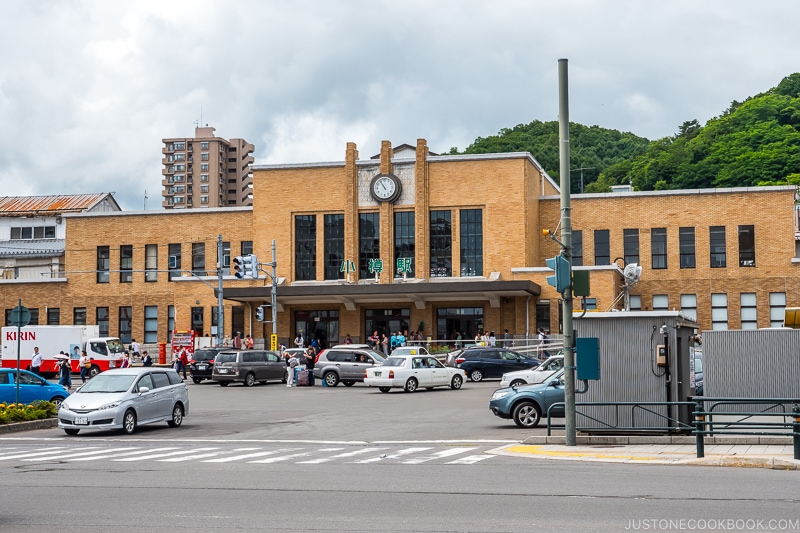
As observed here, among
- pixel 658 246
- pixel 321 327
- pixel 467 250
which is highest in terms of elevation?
pixel 658 246

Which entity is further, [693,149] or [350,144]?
[693,149]

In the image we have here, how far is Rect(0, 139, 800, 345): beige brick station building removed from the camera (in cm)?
5847

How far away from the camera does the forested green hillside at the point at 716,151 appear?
94.5 metres

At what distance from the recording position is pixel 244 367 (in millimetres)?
44594

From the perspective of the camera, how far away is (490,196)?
59.2 metres

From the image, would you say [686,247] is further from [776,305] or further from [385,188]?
[385,188]

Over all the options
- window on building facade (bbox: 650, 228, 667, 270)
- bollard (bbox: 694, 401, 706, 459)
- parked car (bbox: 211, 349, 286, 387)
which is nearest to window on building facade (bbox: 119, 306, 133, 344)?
parked car (bbox: 211, 349, 286, 387)

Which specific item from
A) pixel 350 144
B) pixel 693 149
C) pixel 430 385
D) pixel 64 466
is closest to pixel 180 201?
pixel 693 149

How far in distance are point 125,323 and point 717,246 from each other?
38638mm

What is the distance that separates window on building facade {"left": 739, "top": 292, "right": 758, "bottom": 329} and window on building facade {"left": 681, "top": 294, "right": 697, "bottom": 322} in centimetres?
261

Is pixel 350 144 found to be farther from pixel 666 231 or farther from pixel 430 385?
pixel 430 385

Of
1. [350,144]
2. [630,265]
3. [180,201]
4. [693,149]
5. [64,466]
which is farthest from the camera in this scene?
[180,201]

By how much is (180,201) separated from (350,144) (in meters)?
129

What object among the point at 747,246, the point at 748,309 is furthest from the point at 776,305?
the point at 747,246
